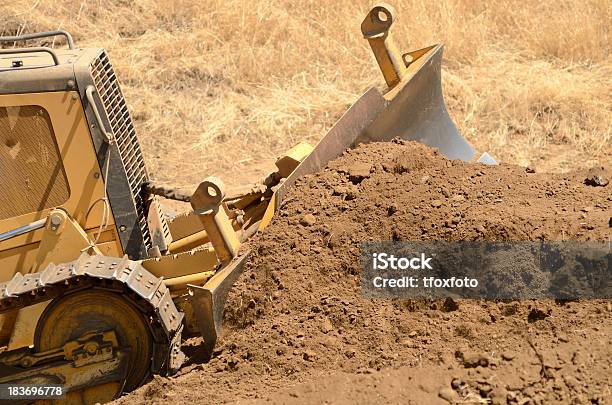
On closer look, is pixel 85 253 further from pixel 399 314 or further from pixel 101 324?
pixel 399 314

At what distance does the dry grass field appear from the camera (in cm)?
961

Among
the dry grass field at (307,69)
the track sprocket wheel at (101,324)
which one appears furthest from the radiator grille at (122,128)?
the dry grass field at (307,69)

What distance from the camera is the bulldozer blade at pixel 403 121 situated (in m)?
5.63

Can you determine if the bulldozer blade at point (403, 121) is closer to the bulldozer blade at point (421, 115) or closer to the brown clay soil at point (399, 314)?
the bulldozer blade at point (421, 115)

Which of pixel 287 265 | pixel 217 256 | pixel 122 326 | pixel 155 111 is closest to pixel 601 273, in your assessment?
pixel 287 265

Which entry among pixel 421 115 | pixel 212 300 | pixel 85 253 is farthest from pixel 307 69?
pixel 212 300

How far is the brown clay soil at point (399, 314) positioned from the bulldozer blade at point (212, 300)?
62mm

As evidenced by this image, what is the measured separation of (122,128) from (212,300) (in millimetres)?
1347

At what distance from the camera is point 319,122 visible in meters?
10.2

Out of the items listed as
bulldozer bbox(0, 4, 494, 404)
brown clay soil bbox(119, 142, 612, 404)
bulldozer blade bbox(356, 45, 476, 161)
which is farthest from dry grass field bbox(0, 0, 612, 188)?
bulldozer bbox(0, 4, 494, 404)

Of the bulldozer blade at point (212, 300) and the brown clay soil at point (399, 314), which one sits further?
the bulldozer blade at point (212, 300)

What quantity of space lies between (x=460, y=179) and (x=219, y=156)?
16.0 ft

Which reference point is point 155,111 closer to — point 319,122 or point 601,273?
point 319,122

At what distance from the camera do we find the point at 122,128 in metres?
5.45
